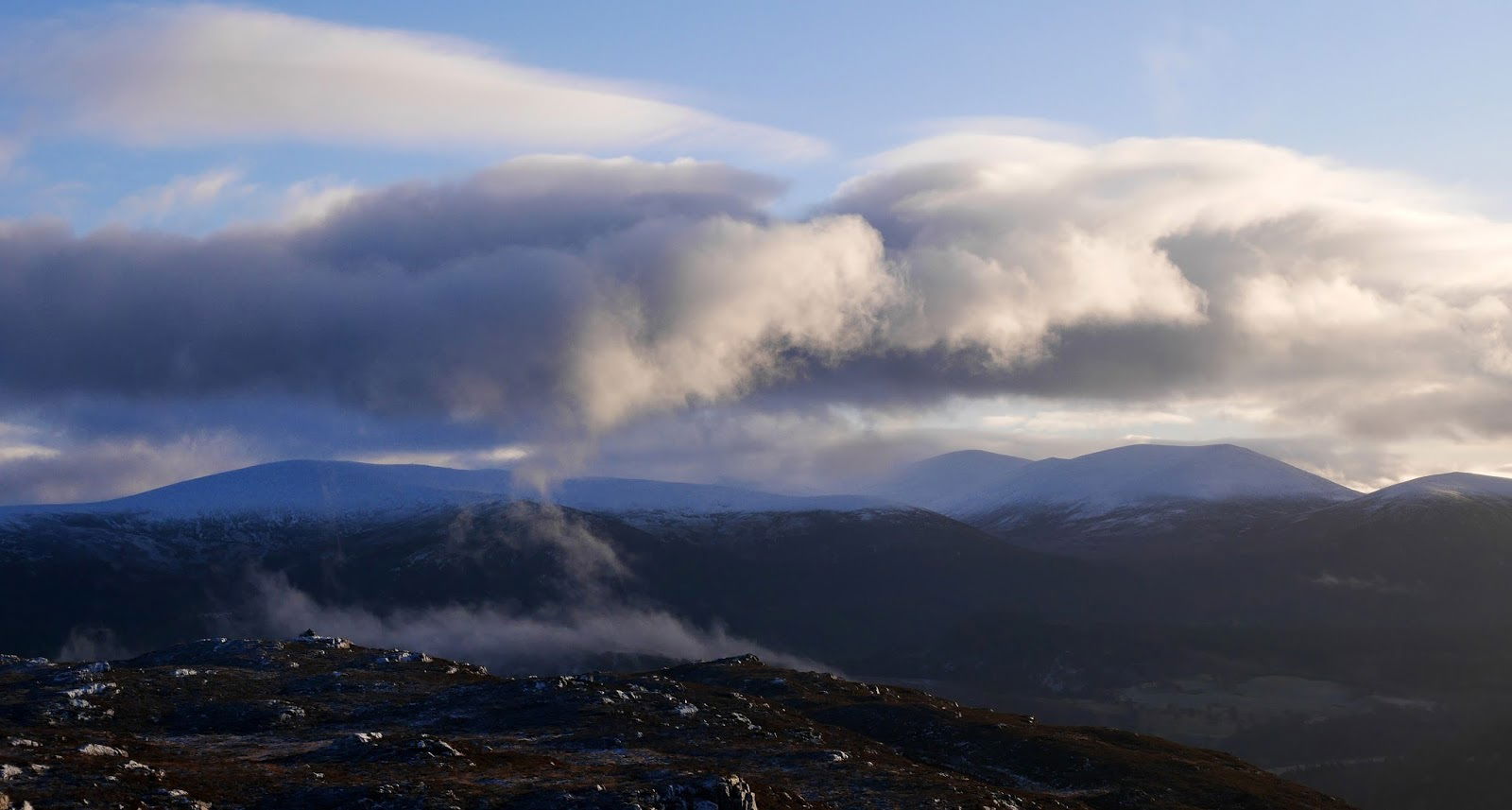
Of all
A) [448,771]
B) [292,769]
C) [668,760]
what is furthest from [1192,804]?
[292,769]

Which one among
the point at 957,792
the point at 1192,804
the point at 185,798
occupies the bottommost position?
the point at 1192,804

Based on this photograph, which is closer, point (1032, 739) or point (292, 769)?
point (292, 769)

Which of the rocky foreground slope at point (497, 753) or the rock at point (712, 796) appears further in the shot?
the rock at point (712, 796)

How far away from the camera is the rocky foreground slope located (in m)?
105

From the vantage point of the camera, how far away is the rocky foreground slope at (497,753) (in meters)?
105

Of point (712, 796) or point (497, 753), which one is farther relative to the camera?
point (497, 753)

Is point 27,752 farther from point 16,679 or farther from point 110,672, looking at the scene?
point 16,679

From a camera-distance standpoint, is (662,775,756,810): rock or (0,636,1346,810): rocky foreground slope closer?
(0,636,1346,810): rocky foreground slope

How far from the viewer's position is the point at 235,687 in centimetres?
18025

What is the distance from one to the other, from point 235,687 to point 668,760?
7869cm

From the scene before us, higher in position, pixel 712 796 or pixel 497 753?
pixel 712 796

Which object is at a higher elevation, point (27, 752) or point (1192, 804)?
point (27, 752)

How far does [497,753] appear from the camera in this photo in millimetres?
131125

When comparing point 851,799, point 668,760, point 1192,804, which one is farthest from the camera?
point 1192,804
